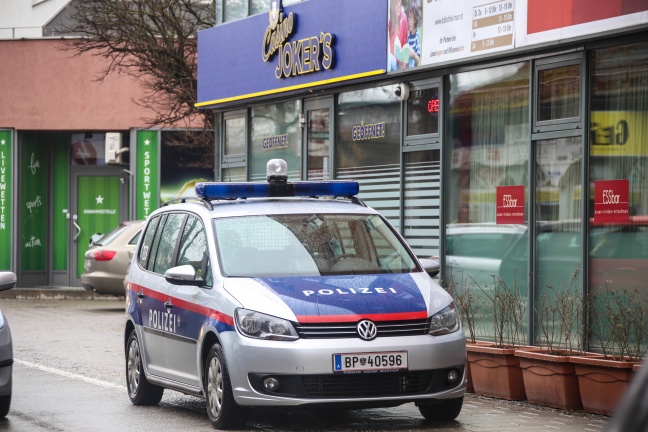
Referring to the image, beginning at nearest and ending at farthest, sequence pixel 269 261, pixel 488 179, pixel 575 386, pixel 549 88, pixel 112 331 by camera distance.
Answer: pixel 269 261 < pixel 575 386 < pixel 549 88 < pixel 488 179 < pixel 112 331

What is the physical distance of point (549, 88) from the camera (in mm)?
12305

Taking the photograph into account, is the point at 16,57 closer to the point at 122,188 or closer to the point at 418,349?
the point at 122,188

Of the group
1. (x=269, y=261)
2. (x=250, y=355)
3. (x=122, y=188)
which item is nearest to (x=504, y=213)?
(x=269, y=261)

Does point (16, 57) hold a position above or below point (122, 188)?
above

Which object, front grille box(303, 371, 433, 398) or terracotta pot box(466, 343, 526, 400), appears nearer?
front grille box(303, 371, 433, 398)

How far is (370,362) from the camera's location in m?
8.12

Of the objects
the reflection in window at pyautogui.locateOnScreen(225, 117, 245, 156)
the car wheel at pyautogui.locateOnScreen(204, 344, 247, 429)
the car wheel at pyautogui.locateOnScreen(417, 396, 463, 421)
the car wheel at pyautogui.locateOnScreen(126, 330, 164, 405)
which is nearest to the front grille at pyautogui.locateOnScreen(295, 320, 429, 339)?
the car wheel at pyautogui.locateOnScreen(204, 344, 247, 429)

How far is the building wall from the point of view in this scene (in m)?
31.1

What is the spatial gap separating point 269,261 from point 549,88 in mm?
4381

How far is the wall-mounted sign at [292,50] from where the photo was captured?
15812mm

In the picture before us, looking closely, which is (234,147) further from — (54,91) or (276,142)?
(54,91)

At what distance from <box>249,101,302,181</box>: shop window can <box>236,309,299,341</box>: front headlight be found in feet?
32.8

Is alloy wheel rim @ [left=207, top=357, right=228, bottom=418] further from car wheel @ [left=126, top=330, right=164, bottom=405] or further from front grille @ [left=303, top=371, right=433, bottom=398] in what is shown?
car wheel @ [left=126, top=330, right=164, bottom=405]

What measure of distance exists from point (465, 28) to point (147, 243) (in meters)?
4.54
